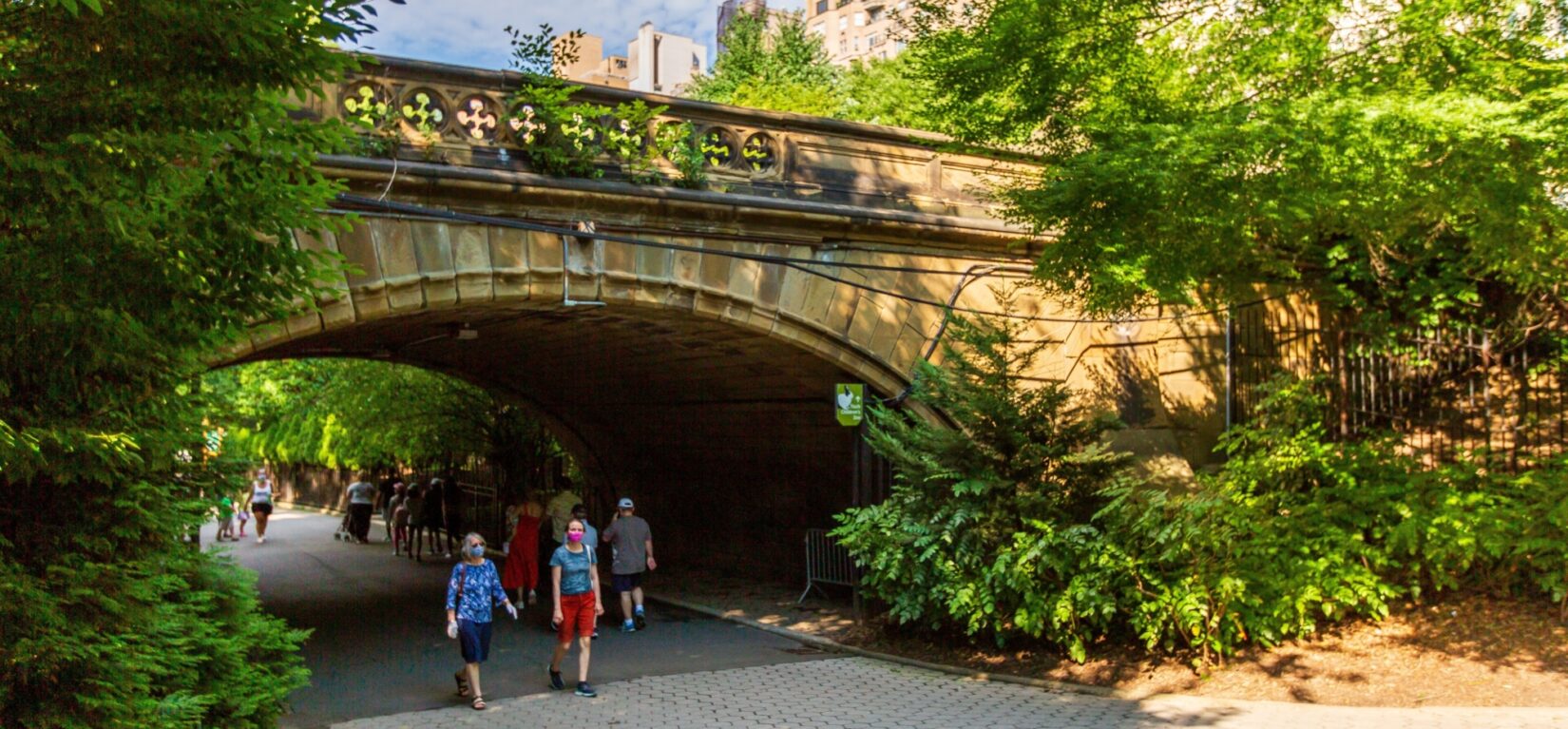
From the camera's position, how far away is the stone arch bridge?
977cm

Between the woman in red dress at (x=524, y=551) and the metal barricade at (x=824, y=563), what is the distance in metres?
3.05

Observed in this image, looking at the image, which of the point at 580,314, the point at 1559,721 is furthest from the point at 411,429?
the point at 1559,721

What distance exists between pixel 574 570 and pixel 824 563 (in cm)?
564

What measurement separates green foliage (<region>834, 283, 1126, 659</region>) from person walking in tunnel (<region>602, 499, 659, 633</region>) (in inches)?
116

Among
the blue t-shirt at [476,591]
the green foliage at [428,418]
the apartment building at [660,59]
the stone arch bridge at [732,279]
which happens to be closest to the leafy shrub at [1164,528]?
the stone arch bridge at [732,279]

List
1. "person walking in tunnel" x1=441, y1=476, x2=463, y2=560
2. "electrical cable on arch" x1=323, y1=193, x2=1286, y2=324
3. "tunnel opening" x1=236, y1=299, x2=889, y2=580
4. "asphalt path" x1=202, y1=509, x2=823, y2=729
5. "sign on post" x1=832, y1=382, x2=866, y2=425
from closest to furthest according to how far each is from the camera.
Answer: "electrical cable on arch" x1=323, y1=193, x2=1286, y2=324 < "asphalt path" x1=202, y1=509, x2=823, y2=729 < "sign on post" x1=832, y1=382, x2=866, y2=425 < "tunnel opening" x1=236, y1=299, x2=889, y2=580 < "person walking in tunnel" x1=441, y1=476, x2=463, y2=560

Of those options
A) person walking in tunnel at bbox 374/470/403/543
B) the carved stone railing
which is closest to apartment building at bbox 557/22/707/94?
person walking in tunnel at bbox 374/470/403/543

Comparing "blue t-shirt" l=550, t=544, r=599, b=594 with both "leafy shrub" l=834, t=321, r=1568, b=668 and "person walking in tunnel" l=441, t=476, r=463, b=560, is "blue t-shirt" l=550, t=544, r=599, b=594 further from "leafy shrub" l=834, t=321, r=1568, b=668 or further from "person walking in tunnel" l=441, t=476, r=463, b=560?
"person walking in tunnel" l=441, t=476, r=463, b=560

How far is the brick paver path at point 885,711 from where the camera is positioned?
8070 mm

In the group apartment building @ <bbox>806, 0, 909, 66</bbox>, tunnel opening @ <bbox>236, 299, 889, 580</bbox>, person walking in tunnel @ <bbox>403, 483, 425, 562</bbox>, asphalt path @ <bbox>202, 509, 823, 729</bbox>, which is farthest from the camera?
apartment building @ <bbox>806, 0, 909, 66</bbox>

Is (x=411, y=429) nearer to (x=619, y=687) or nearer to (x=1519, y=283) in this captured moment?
(x=619, y=687)

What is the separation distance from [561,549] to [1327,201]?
5978 millimetres

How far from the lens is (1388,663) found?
9.12 m

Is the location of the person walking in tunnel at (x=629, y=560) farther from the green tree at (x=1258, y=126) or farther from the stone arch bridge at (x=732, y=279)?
the green tree at (x=1258, y=126)
